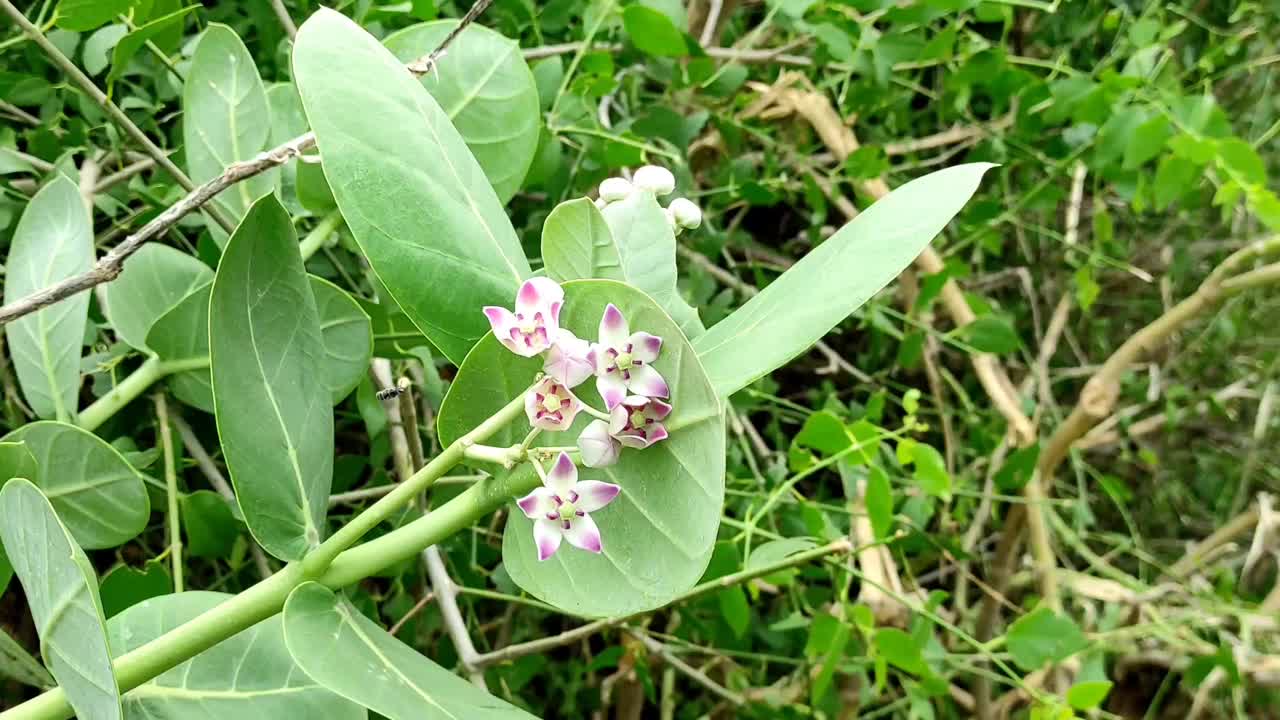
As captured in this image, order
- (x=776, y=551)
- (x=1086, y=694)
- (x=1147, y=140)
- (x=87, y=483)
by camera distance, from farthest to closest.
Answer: (x=1147, y=140) → (x=1086, y=694) → (x=776, y=551) → (x=87, y=483)

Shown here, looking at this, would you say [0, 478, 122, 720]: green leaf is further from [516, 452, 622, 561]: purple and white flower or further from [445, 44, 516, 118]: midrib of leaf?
[445, 44, 516, 118]: midrib of leaf

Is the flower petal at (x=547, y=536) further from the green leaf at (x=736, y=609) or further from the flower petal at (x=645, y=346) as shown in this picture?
the green leaf at (x=736, y=609)

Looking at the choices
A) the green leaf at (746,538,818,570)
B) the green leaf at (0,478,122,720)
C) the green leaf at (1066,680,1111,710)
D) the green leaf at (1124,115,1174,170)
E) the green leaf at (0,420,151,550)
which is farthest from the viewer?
the green leaf at (1124,115,1174,170)

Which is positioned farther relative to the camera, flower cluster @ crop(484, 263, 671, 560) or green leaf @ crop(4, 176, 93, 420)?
green leaf @ crop(4, 176, 93, 420)

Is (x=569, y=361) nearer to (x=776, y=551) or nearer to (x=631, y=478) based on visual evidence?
(x=631, y=478)

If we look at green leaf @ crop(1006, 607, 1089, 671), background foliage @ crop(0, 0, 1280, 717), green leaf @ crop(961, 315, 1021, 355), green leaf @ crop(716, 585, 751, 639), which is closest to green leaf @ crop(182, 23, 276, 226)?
background foliage @ crop(0, 0, 1280, 717)

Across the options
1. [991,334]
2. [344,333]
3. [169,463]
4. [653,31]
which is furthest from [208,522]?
[991,334]

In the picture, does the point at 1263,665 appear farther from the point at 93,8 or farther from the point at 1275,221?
the point at 93,8
